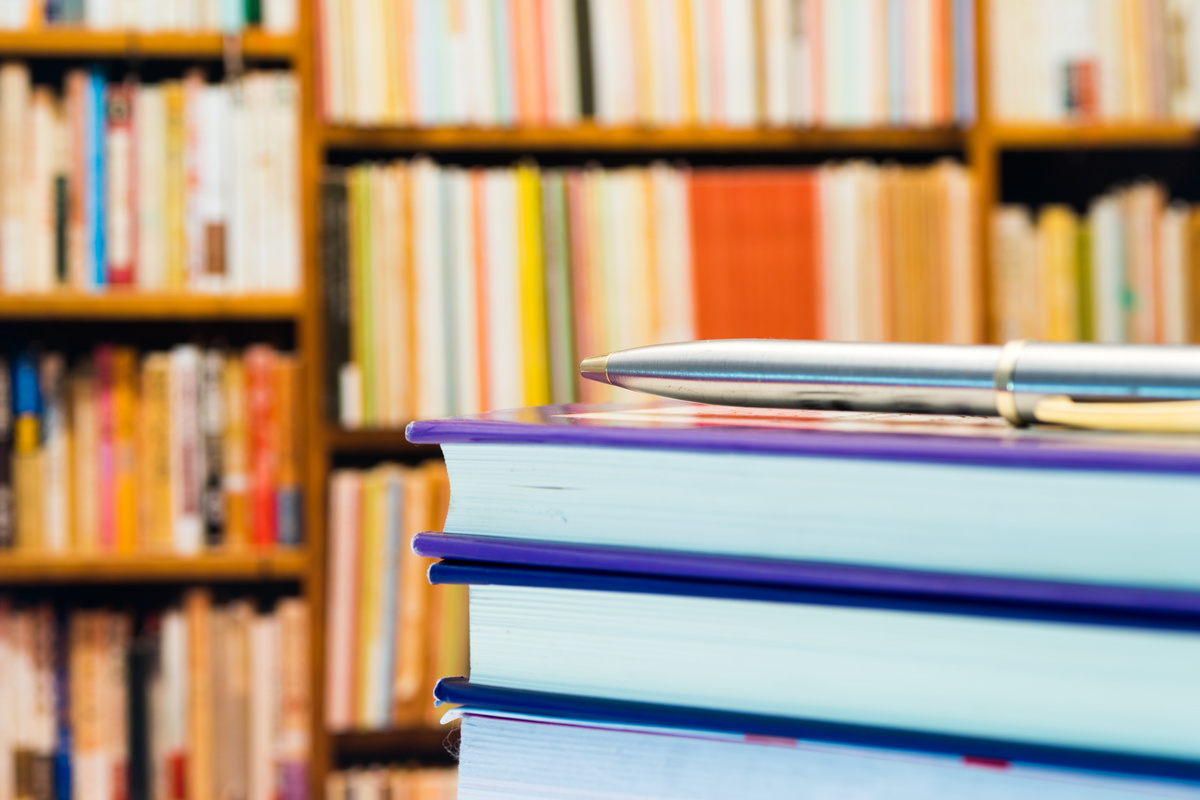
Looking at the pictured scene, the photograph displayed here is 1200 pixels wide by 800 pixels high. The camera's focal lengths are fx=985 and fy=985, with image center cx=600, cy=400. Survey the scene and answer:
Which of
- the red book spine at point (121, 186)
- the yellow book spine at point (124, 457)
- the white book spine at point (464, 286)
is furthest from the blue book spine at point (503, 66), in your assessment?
the yellow book spine at point (124, 457)

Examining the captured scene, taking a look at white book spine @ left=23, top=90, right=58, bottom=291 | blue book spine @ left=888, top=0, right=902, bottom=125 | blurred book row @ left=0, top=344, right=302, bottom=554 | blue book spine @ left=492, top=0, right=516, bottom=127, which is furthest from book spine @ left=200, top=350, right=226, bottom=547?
blue book spine @ left=888, top=0, right=902, bottom=125

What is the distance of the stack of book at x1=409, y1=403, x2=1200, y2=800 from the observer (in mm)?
203

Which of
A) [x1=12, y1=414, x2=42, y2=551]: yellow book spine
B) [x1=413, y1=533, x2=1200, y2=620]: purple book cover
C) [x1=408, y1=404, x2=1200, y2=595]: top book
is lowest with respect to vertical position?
[x1=12, y1=414, x2=42, y2=551]: yellow book spine

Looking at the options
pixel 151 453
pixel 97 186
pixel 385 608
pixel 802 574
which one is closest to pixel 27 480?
pixel 151 453

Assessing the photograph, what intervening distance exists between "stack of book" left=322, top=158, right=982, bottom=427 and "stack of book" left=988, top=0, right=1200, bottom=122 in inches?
6.7

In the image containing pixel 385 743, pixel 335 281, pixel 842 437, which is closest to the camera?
pixel 842 437

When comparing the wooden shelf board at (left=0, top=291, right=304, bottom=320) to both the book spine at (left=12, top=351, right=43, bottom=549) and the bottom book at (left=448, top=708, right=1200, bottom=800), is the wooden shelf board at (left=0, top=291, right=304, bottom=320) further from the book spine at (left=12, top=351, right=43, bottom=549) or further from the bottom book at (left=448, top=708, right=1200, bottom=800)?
the bottom book at (left=448, top=708, right=1200, bottom=800)

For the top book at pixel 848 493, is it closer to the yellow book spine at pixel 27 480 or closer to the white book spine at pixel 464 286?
the white book spine at pixel 464 286

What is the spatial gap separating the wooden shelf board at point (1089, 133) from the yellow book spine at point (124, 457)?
118cm

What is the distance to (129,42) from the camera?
127cm

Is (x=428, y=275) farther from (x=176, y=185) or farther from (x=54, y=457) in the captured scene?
(x=54, y=457)

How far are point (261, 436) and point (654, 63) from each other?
70cm

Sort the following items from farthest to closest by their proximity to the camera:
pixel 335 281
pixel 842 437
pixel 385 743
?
1. pixel 385 743
2. pixel 335 281
3. pixel 842 437

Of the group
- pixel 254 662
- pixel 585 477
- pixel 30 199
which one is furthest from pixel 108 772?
pixel 585 477
